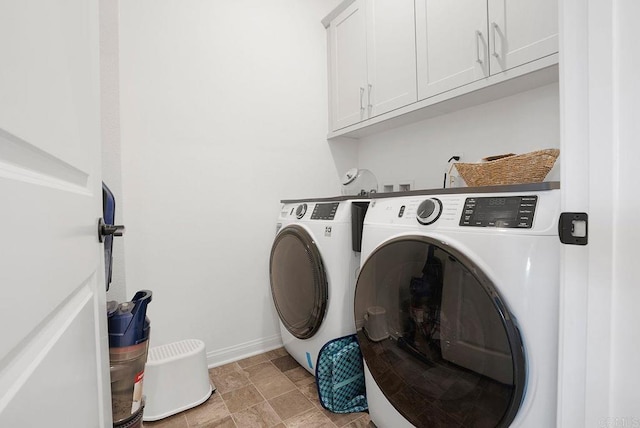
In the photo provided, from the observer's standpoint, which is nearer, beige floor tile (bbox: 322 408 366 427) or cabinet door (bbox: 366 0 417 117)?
beige floor tile (bbox: 322 408 366 427)

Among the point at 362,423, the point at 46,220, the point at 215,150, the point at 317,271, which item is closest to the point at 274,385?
the point at 362,423

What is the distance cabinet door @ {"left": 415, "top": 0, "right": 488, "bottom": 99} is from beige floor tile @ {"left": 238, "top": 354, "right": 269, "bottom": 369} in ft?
6.14

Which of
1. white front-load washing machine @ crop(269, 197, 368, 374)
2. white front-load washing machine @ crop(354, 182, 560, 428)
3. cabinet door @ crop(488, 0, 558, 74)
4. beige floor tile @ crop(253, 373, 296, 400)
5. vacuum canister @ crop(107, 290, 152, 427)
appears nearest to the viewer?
white front-load washing machine @ crop(354, 182, 560, 428)

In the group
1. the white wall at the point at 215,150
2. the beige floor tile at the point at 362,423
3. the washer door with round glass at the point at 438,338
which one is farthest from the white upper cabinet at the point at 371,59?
the beige floor tile at the point at 362,423

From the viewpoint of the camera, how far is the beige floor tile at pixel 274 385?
1.50 metres

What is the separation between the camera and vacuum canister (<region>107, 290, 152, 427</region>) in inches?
36.4

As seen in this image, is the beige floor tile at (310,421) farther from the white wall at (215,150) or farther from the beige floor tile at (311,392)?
the white wall at (215,150)

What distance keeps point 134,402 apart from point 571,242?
4.30ft

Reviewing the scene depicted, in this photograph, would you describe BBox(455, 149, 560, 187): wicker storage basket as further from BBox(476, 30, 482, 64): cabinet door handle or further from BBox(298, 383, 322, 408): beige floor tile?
BBox(298, 383, 322, 408): beige floor tile

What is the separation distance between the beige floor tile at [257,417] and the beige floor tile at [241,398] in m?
0.04

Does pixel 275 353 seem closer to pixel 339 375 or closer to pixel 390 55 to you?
pixel 339 375

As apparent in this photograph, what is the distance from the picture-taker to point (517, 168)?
3.38 feet

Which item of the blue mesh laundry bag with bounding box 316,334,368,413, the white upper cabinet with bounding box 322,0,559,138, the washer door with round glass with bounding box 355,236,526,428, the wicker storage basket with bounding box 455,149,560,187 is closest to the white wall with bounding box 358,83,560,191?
the white upper cabinet with bounding box 322,0,559,138

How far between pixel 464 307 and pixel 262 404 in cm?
114
